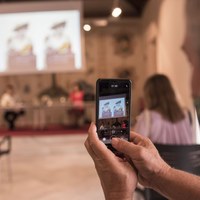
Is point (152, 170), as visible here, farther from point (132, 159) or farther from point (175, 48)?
point (175, 48)

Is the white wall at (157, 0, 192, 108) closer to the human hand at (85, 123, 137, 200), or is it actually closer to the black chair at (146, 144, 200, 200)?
the black chair at (146, 144, 200, 200)

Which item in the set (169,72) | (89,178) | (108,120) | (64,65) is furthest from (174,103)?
(64,65)

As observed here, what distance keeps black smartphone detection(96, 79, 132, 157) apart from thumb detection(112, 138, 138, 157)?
4cm

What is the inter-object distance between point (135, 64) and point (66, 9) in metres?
3.30

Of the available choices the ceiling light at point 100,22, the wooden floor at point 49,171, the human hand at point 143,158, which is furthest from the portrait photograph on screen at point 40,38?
the human hand at point 143,158

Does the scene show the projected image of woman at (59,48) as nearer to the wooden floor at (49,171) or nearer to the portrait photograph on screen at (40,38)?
the portrait photograph on screen at (40,38)

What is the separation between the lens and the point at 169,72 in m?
5.36

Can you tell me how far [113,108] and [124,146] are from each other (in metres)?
0.14

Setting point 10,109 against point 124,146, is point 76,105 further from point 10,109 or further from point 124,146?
point 124,146

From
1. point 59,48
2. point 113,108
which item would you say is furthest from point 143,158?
point 59,48

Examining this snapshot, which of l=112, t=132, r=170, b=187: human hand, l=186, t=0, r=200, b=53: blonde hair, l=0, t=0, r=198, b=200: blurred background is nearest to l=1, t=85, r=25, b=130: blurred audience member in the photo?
l=0, t=0, r=198, b=200: blurred background

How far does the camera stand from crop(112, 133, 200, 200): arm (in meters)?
0.66

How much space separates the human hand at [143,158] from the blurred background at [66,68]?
1838 millimetres

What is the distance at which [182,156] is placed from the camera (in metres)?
1.63
